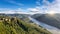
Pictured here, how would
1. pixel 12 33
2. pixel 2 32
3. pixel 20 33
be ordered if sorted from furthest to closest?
pixel 20 33
pixel 12 33
pixel 2 32

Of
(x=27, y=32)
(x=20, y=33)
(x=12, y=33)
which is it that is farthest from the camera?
(x=27, y=32)

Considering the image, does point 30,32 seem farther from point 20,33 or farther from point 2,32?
point 2,32

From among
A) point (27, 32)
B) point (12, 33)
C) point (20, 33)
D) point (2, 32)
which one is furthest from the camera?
point (27, 32)

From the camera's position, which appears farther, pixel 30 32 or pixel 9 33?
pixel 30 32

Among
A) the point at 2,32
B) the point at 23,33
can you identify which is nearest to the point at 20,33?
the point at 23,33

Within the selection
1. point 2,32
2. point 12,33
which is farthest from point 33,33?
point 2,32

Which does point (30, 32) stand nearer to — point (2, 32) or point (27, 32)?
point (27, 32)

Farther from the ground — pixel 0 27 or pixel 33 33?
pixel 0 27

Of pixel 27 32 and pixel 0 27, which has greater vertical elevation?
pixel 0 27

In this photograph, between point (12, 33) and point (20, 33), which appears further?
point (20, 33)
